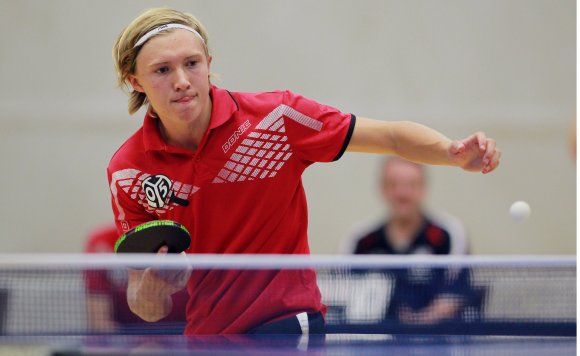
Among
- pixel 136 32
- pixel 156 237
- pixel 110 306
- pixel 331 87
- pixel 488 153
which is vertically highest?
pixel 331 87

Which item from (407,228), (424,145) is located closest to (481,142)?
(424,145)

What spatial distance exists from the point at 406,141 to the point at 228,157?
51 cm

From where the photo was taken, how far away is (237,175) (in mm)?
2676

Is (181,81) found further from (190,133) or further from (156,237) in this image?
(156,237)

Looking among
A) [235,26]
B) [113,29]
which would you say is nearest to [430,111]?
[235,26]

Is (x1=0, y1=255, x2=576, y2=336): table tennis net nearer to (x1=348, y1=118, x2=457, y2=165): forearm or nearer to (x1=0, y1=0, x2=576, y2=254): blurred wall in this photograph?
(x1=348, y1=118, x2=457, y2=165): forearm

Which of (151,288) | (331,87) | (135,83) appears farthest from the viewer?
(331,87)

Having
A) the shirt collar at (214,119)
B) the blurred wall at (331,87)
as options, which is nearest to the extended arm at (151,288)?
the shirt collar at (214,119)

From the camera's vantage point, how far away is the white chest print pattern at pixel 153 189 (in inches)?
104

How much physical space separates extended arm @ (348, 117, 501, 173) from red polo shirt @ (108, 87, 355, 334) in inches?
2.3

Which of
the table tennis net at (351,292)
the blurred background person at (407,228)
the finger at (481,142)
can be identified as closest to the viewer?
the table tennis net at (351,292)

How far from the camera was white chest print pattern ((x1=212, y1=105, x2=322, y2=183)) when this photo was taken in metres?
2.67

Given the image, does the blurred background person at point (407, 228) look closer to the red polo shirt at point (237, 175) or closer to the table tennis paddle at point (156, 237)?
the red polo shirt at point (237, 175)

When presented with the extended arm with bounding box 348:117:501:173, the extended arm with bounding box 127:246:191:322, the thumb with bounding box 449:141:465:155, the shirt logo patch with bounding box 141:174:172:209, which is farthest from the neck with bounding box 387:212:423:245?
the extended arm with bounding box 127:246:191:322
